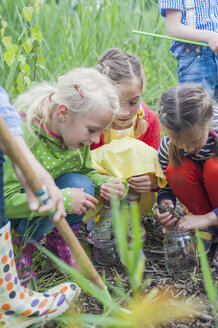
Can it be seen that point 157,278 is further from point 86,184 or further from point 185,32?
point 185,32

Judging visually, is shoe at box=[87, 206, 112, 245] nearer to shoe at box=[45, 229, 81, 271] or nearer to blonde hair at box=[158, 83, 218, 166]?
shoe at box=[45, 229, 81, 271]

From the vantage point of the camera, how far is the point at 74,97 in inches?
52.0

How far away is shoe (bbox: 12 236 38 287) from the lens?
1.31 meters

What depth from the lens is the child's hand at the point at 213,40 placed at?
173 cm

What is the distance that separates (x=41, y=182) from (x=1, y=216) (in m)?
0.26

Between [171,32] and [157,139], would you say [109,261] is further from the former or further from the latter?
[171,32]

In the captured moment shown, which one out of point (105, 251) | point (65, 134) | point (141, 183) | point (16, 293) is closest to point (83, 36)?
point (141, 183)

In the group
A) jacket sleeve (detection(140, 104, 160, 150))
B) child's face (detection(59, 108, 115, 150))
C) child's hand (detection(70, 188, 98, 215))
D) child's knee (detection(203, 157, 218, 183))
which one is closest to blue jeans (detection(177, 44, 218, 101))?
jacket sleeve (detection(140, 104, 160, 150))

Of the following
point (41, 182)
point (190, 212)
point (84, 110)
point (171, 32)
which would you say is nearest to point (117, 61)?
point (171, 32)

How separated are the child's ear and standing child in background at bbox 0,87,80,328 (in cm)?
32

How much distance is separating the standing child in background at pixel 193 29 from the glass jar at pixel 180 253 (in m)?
0.71

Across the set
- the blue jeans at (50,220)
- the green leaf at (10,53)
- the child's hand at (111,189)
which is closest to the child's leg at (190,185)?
the child's hand at (111,189)

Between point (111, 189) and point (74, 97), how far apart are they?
0.34 metres

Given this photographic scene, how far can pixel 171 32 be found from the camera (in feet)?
6.17
